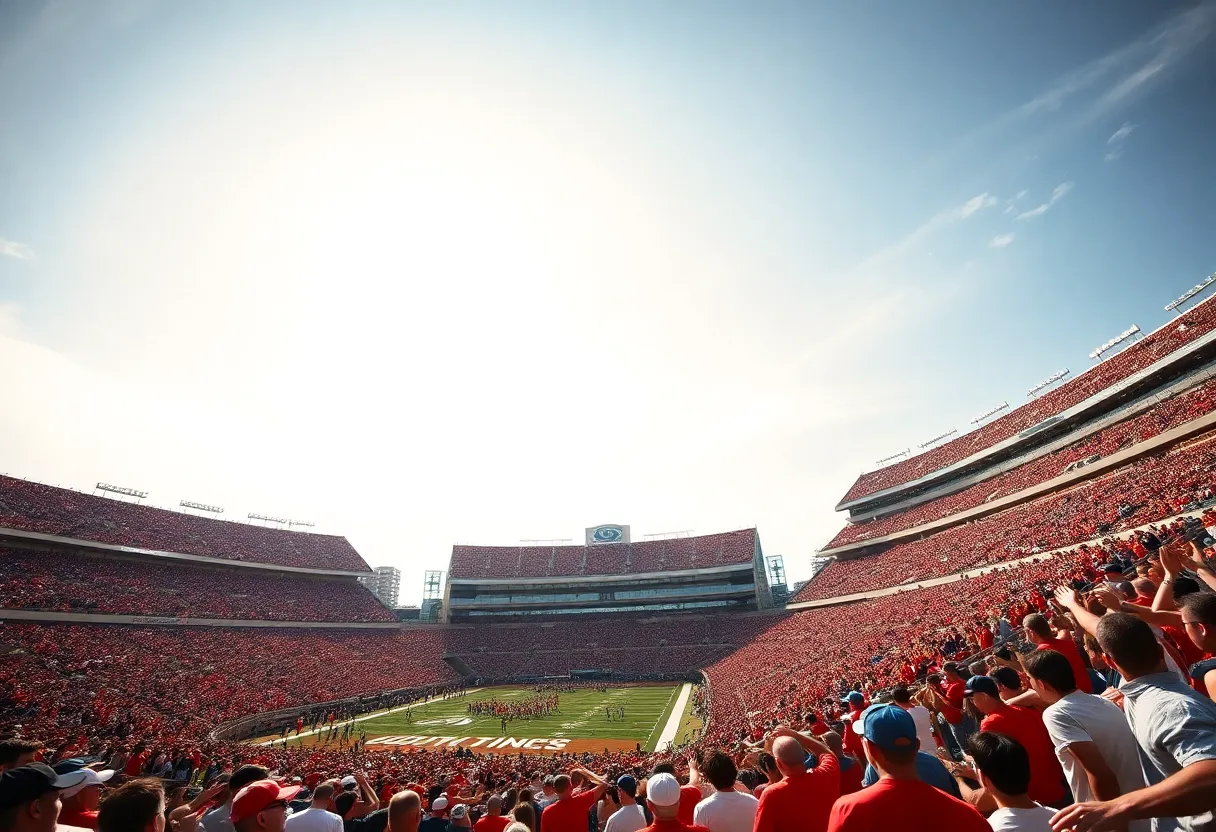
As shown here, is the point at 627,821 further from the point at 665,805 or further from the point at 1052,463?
the point at 1052,463

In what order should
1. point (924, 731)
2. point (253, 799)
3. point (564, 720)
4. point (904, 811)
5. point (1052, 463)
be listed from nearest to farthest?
point (904, 811)
point (253, 799)
point (924, 731)
point (564, 720)
point (1052, 463)

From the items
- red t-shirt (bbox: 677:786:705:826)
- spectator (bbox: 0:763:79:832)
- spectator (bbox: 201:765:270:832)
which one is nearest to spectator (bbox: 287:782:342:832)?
spectator (bbox: 201:765:270:832)

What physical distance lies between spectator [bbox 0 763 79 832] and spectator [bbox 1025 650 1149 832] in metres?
5.36

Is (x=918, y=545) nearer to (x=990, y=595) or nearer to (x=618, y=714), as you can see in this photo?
(x=990, y=595)

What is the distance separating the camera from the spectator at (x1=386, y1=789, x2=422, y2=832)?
12.5 ft

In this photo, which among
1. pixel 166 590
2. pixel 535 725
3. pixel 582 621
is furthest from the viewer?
pixel 582 621

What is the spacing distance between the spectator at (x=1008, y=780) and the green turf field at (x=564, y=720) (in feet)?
81.9

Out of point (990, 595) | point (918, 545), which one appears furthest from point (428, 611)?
point (990, 595)

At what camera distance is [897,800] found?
2.30 meters

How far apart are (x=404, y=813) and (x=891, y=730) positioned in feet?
11.3

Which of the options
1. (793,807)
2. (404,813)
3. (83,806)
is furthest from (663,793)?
(83,806)

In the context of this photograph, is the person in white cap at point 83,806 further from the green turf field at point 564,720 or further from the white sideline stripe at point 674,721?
the green turf field at point 564,720

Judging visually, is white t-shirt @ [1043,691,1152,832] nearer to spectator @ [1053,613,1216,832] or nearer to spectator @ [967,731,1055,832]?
spectator @ [1053,613,1216,832]

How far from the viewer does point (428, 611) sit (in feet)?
225
